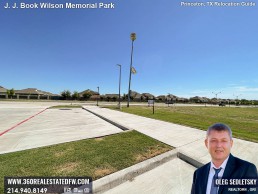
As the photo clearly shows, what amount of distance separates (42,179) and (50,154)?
1470 millimetres

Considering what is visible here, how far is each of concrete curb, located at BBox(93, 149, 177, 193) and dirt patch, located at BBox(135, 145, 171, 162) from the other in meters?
0.21

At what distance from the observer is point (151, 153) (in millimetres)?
5289

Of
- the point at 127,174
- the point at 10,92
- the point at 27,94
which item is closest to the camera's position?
the point at 127,174

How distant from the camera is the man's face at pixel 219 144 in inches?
56.5

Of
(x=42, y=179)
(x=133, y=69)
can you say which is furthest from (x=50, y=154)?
(x=133, y=69)

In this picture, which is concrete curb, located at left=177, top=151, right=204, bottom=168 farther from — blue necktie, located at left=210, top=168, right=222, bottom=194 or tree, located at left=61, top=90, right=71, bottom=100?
tree, located at left=61, top=90, right=71, bottom=100

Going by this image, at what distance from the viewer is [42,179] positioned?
3570 mm

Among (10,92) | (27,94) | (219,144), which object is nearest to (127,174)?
(219,144)

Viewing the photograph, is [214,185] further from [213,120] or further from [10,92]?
[10,92]

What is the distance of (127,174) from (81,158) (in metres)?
1.54

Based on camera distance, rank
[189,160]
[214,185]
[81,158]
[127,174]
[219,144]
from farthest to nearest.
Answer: [189,160] < [81,158] < [127,174] < [214,185] < [219,144]

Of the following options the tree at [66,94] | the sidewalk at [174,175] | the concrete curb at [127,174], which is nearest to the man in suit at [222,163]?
the sidewalk at [174,175]

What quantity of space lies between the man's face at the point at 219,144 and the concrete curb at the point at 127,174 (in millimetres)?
2789

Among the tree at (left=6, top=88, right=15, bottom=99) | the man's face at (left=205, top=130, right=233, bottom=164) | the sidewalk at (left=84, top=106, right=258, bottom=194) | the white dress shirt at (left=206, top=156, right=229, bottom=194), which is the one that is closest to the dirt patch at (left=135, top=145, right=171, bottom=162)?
the sidewalk at (left=84, top=106, right=258, bottom=194)
